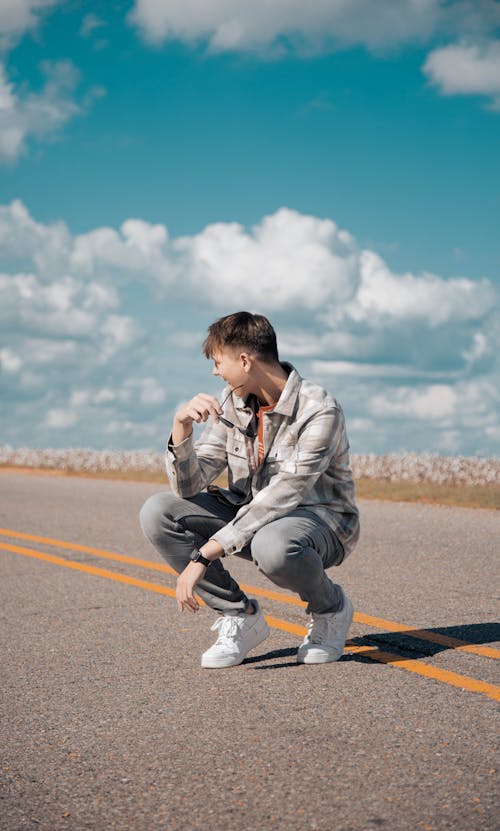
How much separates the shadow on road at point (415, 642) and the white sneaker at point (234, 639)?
0.10 m

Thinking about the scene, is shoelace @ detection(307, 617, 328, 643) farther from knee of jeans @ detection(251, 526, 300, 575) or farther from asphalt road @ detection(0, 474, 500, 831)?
knee of jeans @ detection(251, 526, 300, 575)

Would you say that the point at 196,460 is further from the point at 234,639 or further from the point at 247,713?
the point at 247,713

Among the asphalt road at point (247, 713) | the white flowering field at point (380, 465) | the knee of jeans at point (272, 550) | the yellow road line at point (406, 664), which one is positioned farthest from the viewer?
the white flowering field at point (380, 465)

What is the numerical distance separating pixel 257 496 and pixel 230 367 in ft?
1.97

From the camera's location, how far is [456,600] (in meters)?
5.79

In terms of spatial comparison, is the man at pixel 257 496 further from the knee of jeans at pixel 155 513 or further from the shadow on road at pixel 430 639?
the shadow on road at pixel 430 639

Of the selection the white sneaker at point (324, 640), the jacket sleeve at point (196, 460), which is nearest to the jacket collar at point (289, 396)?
the jacket sleeve at point (196, 460)

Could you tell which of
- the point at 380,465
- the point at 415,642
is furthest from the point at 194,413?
the point at 380,465

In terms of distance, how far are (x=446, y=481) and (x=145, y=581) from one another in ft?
39.8

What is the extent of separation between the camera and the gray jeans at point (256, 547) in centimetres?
407

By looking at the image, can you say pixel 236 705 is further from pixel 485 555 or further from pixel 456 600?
pixel 485 555

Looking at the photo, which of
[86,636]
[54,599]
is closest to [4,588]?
[54,599]

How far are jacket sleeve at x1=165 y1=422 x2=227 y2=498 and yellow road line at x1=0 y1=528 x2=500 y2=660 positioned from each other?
133 cm

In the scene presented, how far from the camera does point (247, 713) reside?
3.60 metres
